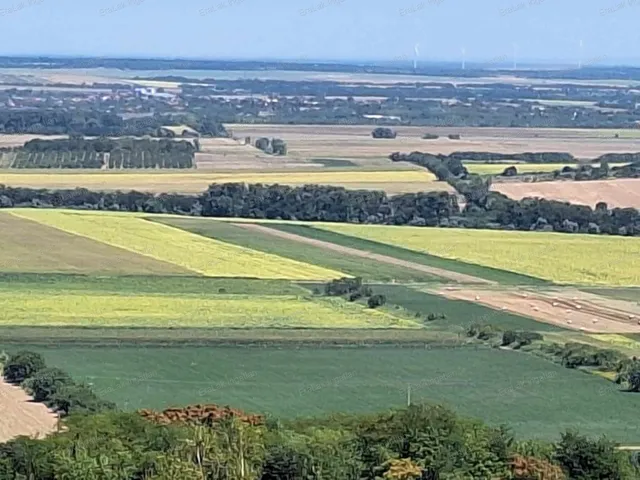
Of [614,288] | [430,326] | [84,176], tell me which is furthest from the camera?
[84,176]

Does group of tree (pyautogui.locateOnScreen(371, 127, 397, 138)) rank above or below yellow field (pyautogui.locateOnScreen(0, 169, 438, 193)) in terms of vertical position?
below

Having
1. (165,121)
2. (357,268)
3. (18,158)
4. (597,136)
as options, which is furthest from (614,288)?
(165,121)

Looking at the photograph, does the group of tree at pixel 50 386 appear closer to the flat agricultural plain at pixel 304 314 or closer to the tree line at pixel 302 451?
the flat agricultural plain at pixel 304 314

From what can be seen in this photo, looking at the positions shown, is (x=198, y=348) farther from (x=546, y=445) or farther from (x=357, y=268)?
(x=357, y=268)

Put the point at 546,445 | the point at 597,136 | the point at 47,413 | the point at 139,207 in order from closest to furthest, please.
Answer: the point at 546,445
the point at 47,413
the point at 139,207
the point at 597,136

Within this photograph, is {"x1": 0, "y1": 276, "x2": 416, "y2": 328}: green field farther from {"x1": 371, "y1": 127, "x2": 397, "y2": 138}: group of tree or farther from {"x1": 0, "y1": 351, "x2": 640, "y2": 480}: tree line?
{"x1": 371, "y1": 127, "x2": 397, "y2": 138}: group of tree

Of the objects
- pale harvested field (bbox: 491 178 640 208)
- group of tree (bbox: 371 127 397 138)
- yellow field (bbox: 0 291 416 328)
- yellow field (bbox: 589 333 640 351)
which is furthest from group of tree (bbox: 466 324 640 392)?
group of tree (bbox: 371 127 397 138)
